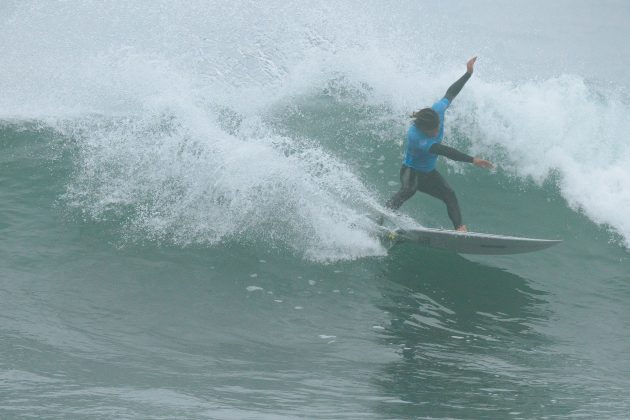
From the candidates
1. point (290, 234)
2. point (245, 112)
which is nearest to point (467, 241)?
point (290, 234)

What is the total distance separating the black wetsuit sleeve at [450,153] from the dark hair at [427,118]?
0.20 meters

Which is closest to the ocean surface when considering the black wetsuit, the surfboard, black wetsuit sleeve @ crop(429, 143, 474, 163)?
the surfboard

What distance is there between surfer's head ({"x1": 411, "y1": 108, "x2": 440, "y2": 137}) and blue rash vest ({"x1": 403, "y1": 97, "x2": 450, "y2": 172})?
0.27ft

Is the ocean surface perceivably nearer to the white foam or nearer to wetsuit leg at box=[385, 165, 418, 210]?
the white foam

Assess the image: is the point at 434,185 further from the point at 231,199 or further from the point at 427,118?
the point at 231,199

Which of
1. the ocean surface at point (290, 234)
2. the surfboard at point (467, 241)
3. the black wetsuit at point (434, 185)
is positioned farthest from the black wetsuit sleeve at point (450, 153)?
the ocean surface at point (290, 234)

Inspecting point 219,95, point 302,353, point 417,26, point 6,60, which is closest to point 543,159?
point 219,95

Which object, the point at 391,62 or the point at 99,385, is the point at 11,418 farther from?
the point at 391,62

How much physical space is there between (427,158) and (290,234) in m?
1.66

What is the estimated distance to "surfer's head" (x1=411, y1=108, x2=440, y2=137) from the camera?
7297mm

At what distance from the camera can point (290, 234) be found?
25.5ft

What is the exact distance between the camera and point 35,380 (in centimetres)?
466

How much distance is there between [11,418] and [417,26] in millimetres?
23463

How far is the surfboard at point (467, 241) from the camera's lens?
7664mm
